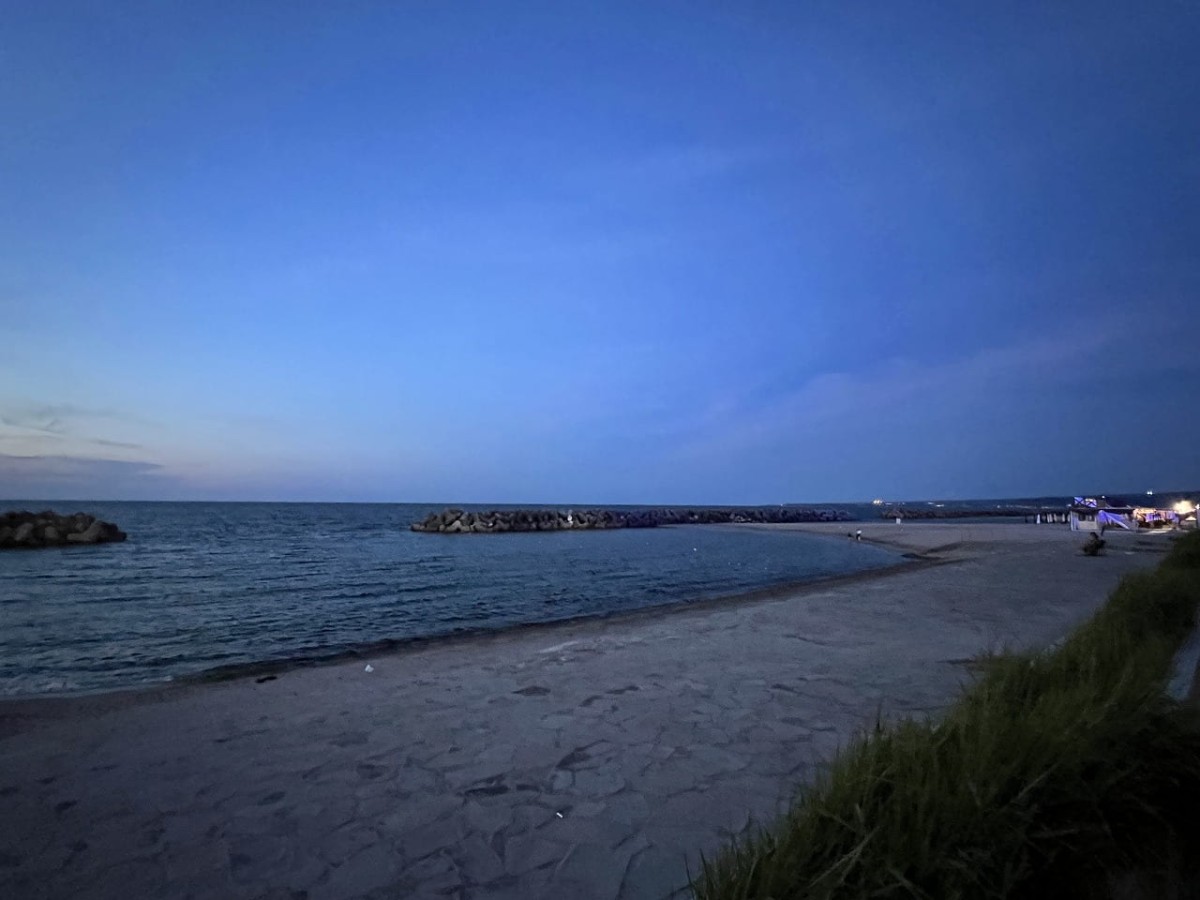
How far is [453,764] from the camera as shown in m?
5.39

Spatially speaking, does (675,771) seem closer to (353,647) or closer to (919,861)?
(919,861)

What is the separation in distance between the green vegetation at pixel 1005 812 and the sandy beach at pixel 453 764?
3.93 ft

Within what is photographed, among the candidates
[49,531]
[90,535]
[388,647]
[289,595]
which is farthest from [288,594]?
[90,535]

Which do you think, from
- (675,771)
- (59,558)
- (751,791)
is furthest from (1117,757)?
(59,558)

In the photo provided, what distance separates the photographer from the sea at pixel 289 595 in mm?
10688

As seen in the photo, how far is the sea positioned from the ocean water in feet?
0.17

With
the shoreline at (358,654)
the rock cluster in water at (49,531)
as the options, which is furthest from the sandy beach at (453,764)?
the rock cluster in water at (49,531)

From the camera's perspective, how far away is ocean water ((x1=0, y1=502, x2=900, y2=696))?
426 inches

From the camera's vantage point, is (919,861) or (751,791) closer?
(919,861)

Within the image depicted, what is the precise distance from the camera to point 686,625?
39.8ft

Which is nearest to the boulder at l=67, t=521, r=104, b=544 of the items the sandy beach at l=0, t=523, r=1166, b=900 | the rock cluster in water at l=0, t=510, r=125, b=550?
the rock cluster in water at l=0, t=510, r=125, b=550

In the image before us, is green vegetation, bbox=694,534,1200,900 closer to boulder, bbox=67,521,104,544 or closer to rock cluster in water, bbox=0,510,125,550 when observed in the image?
rock cluster in water, bbox=0,510,125,550

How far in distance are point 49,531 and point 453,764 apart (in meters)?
40.3

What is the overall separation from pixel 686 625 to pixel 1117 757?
8785 millimetres
